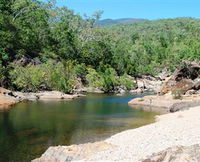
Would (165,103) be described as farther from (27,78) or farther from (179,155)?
(179,155)

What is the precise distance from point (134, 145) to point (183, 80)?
45.8m

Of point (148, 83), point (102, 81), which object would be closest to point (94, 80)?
point (102, 81)

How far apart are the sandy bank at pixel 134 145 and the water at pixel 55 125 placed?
2853 millimetres

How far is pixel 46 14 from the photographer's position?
440 feet

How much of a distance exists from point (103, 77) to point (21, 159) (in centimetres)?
7864

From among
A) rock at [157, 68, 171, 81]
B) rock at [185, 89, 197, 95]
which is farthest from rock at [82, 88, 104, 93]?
rock at [157, 68, 171, 81]

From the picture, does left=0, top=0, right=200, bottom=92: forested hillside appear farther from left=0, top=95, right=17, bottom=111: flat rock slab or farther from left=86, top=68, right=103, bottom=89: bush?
left=0, top=95, right=17, bottom=111: flat rock slab

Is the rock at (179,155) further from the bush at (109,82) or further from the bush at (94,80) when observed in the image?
the bush at (94,80)

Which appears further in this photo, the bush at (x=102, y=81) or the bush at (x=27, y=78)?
the bush at (x=102, y=81)

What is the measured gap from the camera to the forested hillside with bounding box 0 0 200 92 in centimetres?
8938

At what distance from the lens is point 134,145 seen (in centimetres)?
2916

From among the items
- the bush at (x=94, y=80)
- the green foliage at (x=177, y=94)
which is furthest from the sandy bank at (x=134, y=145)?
the bush at (x=94, y=80)

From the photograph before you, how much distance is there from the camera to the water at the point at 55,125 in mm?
32156

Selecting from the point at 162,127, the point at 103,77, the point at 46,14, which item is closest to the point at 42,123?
the point at 162,127
